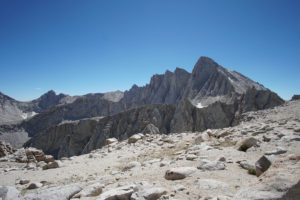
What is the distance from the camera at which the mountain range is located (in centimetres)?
6556

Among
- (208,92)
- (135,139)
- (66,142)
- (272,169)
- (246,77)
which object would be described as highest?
(246,77)

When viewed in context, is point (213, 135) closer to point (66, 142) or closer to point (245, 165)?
point (245, 165)

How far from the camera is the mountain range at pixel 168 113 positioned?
6556 centimetres

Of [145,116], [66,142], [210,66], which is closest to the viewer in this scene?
[145,116]

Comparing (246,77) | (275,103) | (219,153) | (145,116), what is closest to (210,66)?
(246,77)

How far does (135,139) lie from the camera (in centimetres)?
2009

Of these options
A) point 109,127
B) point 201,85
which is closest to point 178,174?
point 109,127

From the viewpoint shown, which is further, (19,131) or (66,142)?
(19,131)

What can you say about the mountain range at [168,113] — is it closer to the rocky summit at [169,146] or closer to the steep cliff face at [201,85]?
the steep cliff face at [201,85]

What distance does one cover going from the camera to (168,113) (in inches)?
2874

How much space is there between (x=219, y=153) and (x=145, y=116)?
2511 inches

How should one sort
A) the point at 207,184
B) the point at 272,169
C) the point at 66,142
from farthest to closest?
the point at 66,142 < the point at 207,184 < the point at 272,169

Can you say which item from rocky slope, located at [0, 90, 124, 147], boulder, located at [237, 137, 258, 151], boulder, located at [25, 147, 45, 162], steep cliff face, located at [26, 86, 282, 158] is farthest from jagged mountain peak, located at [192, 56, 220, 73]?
boulder, located at [237, 137, 258, 151]

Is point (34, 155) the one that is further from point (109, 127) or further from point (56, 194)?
point (109, 127)
